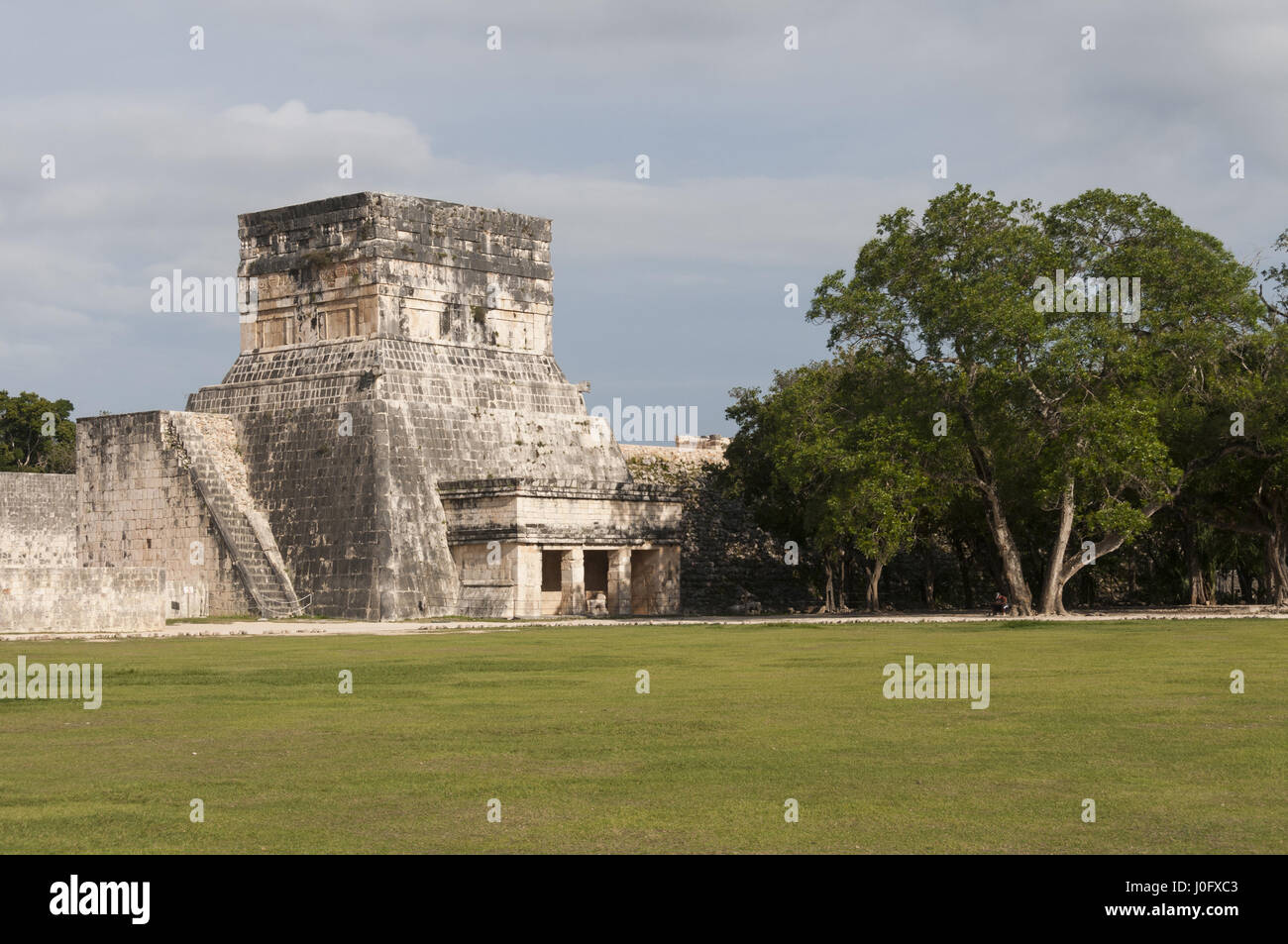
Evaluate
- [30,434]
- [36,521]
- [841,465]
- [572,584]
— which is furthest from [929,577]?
[30,434]

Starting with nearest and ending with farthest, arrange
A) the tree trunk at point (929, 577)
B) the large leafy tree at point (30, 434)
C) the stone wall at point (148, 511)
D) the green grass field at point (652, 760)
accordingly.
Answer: the green grass field at point (652, 760), the stone wall at point (148, 511), the tree trunk at point (929, 577), the large leafy tree at point (30, 434)

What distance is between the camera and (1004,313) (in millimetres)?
35750

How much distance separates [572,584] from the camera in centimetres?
4188

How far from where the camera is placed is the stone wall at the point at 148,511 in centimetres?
4097

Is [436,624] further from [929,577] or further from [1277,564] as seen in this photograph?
[1277,564]

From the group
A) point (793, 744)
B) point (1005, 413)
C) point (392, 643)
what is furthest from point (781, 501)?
point (793, 744)

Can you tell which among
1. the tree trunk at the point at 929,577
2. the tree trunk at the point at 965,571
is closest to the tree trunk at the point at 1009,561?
the tree trunk at the point at 929,577

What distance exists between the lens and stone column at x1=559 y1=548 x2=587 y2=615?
41.7 m

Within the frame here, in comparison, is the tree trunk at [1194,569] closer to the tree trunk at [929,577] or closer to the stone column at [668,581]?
the tree trunk at [929,577]

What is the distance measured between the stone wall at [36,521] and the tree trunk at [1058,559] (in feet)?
89.6

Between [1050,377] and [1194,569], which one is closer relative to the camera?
[1050,377]

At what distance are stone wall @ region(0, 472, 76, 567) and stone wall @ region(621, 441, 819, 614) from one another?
18.3 metres

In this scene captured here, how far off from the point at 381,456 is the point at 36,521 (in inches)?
507

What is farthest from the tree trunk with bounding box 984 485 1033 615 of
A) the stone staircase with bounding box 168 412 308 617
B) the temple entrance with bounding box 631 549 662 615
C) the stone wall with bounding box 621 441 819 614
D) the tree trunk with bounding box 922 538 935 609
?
the stone staircase with bounding box 168 412 308 617
